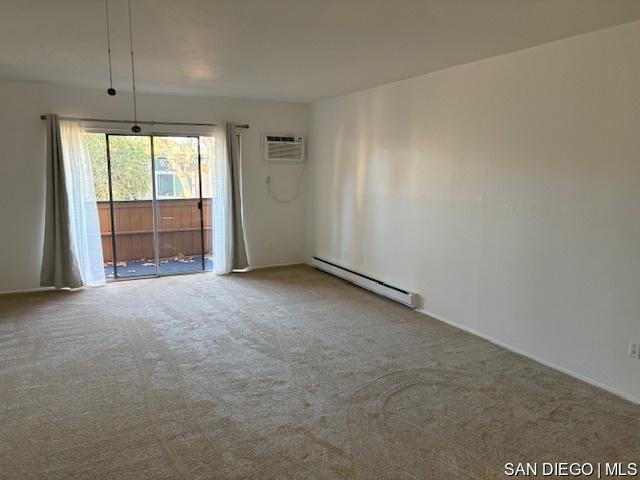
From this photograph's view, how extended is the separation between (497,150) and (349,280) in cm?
266

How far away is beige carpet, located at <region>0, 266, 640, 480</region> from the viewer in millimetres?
2375

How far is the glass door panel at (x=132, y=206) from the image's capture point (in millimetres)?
5891

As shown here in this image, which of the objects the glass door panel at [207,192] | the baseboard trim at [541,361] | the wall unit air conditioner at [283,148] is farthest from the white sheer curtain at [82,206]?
the baseboard trim at [541,361]

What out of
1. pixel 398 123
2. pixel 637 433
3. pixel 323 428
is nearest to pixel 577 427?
pixel 637 433

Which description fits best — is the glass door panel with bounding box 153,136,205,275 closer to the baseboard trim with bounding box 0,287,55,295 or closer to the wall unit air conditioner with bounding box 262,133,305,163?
the wall unit air conditioner with bounding box 262,133,305,163

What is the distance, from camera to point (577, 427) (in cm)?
268

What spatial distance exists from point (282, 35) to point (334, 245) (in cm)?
357

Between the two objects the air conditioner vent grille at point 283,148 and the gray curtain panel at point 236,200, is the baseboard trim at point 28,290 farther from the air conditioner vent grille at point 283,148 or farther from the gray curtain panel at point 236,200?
the air conditioner vent grille at point 283,148

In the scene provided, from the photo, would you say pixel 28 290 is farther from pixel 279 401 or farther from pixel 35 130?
pixel 279 401

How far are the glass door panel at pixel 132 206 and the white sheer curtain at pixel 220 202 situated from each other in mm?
801

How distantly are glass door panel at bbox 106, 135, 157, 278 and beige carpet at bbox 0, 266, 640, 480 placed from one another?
1595 millimetres

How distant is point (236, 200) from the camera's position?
20.7 ft

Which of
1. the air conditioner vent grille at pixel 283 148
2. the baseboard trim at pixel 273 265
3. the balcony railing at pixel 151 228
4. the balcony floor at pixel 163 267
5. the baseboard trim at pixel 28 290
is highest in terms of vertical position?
the air conditioner vent grille at pixel 283 148

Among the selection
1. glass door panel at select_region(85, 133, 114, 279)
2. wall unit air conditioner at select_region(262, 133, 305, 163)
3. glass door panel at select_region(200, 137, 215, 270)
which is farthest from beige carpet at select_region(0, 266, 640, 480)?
wall unit air conditioner at select_region(262, 133, 305, 163)
